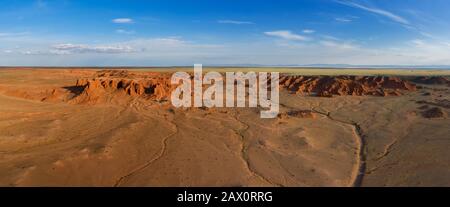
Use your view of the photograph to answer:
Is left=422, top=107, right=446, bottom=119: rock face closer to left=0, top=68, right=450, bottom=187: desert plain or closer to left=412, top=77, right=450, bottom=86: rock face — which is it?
left=0, top=68, right=450, bottom=187: desert plain

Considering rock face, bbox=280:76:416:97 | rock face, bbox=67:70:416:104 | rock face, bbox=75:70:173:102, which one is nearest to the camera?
rock face, bbox=75:70:173:102

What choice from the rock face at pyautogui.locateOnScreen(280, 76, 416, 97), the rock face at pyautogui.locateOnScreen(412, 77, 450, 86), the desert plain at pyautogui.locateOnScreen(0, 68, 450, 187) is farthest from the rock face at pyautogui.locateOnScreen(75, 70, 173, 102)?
the rock face at pyautogui.locateOnScreen(412, 77, 450, 86)

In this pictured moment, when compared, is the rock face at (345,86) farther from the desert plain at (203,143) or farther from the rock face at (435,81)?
the rock face at (435,81)

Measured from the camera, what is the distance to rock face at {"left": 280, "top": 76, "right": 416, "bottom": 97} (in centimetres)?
3338

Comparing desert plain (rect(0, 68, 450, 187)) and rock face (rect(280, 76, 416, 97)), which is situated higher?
rock face (rect(280, 76, 416, 97))

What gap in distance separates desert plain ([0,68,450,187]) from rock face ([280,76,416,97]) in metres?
7.69

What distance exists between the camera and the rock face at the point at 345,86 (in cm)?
3338

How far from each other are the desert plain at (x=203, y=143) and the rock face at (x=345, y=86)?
7.69 m

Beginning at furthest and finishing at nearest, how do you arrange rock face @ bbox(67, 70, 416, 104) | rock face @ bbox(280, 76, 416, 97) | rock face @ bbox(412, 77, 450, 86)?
rock face @ bbox(412, 77, 450, 86), rock face @ bbox(280, 76, 416, 97), rock face @ bbox(67, 70, 416, 104)

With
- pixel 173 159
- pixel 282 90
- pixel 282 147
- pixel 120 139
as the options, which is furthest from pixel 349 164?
pixel 282 90

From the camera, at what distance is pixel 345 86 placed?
34875 millimetres

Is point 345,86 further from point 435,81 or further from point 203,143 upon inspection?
point 203,143
